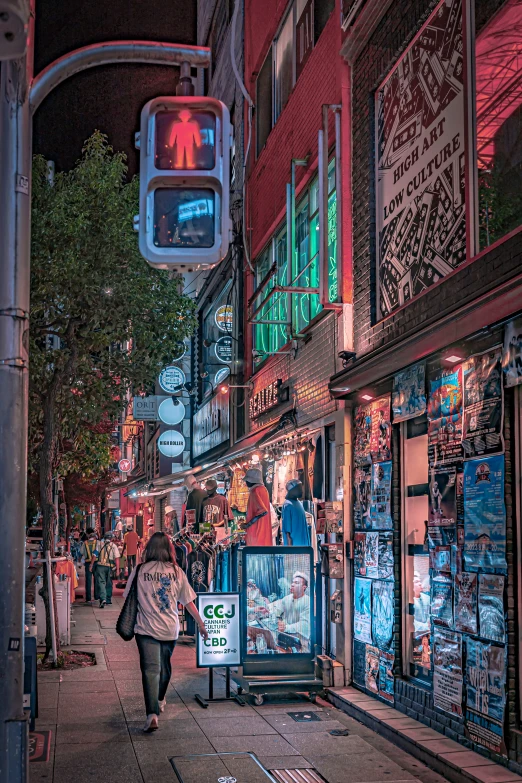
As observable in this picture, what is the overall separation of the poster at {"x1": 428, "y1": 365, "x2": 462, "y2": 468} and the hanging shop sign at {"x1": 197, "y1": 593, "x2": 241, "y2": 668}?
3246 mm

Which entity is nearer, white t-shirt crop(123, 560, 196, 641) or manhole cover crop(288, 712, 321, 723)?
white t-shirt crop(123, 560, 196, 641)

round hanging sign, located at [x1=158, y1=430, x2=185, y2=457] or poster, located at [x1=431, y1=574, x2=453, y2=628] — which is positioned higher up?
round hanging sign, located at [x1=158, y1=430, x2=185, y2=457]

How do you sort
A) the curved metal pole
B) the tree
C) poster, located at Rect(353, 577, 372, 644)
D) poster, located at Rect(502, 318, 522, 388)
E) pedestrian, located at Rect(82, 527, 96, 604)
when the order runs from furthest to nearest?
pedestrian, located at Rect(82, 527, 96, 604)
the tree
poster, located at Rect(353, 577, 372, 644)
poster, located at Rect(502, 318, 522, 388)
the curved metal pole

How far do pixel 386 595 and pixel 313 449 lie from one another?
143 inches

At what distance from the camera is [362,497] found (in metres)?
11.2

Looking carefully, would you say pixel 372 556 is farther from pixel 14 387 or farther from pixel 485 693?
pixel 14 387

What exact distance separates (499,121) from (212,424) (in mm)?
18946

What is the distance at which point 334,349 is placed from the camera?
12.7 m

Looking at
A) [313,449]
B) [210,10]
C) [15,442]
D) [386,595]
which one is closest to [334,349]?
[313,449]

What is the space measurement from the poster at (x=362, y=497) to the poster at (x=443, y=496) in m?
2.06

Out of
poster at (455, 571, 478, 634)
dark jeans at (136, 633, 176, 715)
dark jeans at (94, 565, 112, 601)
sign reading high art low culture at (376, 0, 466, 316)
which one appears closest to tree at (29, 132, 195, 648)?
dark jeans at (136, 633, 176, 715)

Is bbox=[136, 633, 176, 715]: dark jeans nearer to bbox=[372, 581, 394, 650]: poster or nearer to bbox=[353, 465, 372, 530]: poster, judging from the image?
bbox=[372, 581, 394, 650]: poster

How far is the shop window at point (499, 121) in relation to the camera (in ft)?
25.5

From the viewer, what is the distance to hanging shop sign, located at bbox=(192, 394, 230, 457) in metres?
23.6
